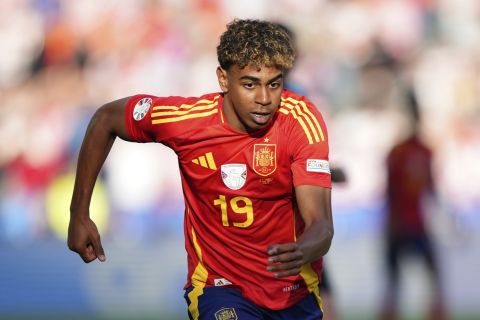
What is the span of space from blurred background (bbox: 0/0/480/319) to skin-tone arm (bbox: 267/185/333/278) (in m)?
6.76

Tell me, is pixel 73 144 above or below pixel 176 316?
above

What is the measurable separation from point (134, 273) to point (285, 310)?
6.73m

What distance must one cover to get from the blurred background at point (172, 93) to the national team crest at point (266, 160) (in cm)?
663

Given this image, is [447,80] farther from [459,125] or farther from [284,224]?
[284,224]

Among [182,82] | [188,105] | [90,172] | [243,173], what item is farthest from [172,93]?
[243,173]

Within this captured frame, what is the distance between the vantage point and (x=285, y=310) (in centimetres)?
518

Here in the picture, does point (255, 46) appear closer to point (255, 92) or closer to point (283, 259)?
point (255, 92)

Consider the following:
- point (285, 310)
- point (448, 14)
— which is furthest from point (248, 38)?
point (448, 14)

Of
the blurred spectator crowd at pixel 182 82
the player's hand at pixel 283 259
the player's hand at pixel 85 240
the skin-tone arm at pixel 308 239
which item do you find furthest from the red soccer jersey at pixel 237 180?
the blurred spectator crowd at pixel 182 82

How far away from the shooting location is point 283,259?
4023mm

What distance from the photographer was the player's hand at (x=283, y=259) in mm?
4008

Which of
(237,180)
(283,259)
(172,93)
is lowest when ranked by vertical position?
(283,259)

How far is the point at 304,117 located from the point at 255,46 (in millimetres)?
451

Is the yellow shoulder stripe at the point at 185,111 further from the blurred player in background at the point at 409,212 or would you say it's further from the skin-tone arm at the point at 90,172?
the blurred player in background at the point at 409,212
